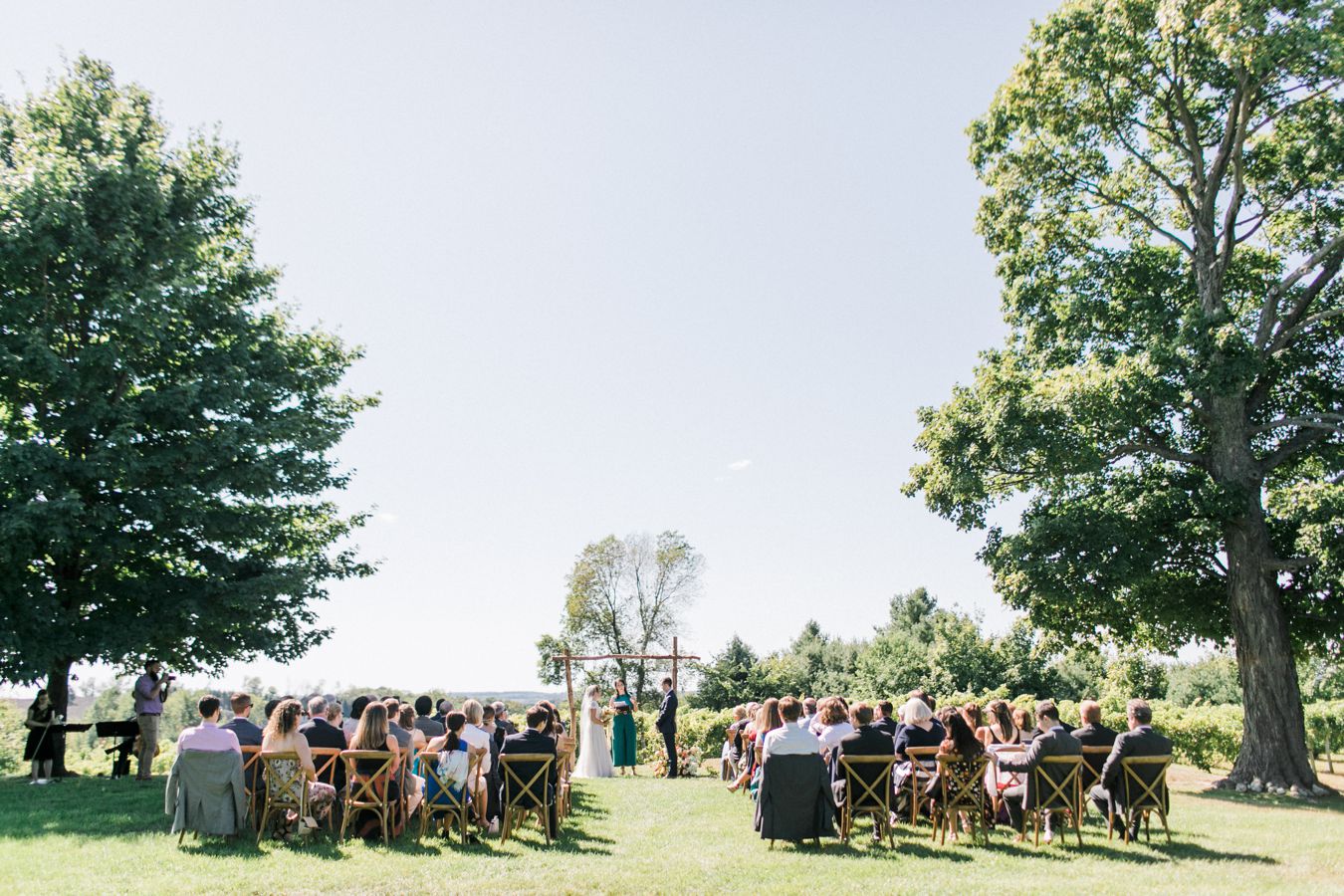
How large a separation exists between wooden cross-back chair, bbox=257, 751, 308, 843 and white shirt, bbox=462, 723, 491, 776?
1825mm

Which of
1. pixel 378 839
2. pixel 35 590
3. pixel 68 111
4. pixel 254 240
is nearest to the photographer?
pixel 378 839

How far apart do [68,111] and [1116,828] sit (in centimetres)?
2164

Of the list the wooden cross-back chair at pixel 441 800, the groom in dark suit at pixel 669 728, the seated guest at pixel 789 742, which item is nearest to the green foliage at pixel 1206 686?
the groom in dark suit at pixel 669 728

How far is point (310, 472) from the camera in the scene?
19.4 m

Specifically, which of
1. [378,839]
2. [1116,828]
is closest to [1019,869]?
[1116,828]

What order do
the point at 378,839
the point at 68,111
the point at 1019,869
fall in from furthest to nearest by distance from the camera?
the point at 68,111, the point at 378,839, the point at 1019,869

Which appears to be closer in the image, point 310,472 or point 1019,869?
point 1019,869

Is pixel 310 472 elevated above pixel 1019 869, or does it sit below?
above

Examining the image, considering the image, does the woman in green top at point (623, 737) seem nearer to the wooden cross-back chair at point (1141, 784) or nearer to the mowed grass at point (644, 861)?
the mowed grass at point (644, 861)

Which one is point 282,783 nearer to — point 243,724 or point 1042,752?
point 243,724

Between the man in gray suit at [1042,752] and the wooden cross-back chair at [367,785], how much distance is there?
6454 mm

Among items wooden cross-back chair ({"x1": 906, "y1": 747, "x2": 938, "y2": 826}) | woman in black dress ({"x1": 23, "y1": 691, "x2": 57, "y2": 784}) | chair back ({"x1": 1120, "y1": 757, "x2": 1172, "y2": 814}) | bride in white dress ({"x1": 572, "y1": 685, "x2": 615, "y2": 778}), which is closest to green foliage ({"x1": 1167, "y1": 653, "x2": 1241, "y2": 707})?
bride in white dress ({"x1": 572, "y1": 685, "x2": 615, "y2": 778})

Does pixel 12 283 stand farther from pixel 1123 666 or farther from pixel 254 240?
pixel 1123 666

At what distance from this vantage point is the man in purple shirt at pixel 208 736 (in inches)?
361
